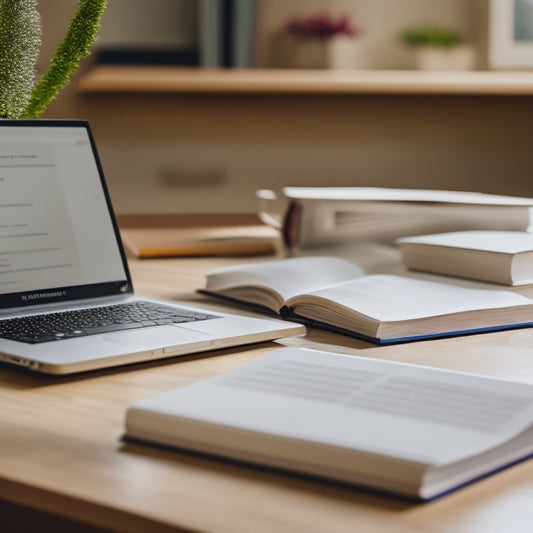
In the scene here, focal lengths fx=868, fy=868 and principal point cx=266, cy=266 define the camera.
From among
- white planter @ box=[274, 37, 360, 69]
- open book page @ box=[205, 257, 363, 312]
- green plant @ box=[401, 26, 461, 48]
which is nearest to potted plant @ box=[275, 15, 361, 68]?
white planter @ box=[274, 37, 360, 69]

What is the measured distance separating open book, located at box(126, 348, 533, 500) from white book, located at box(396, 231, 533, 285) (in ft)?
1.62

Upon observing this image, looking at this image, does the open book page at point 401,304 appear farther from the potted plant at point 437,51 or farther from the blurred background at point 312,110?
the potted plant at point 437,51

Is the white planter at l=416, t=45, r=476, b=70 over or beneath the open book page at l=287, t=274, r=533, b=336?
over

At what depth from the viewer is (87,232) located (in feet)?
3.49

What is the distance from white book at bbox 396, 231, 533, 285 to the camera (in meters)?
1.14

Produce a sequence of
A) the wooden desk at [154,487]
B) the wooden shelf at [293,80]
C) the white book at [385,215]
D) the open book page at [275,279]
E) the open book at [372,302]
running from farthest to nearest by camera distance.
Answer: the wooden shelf at [293,80] < the white book at [385,215] < the open book page at [275,279] < the open book at [372,302] < the wooden desk at [154,487]

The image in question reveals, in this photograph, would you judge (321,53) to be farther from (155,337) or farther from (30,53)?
(155,337)

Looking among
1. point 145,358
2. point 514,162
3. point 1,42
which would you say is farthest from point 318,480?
point 514,162

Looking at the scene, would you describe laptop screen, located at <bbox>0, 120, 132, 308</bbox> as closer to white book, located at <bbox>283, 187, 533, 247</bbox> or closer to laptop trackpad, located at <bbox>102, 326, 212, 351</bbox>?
laptop trackpad, located at <bbox>102, 326, 212, 351</bbox>

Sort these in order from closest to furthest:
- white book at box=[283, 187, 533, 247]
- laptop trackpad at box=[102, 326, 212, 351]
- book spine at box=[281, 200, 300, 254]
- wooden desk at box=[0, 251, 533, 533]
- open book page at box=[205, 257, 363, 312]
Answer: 1. wooden desk at box=[0, 251, 533, 533]
2. laptop trackpad at box=[102, 326, 212, 351]
3. open book page at box=[205, 257, 363, 312]
4. white book at box=[283, 187, 533, 247]
5. book spine at box=[281, 200, 300, 254]

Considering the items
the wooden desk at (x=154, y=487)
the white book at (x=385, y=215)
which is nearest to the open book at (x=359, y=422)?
the wooden desk at (x=154, y=487)

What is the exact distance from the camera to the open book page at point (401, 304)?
94cm

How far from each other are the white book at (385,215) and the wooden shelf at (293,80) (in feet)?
2.58

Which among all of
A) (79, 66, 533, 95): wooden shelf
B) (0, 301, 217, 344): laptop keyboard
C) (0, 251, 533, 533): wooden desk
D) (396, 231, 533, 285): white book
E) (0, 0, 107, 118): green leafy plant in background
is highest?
(79, 66, 533, 95): wooden shelf
